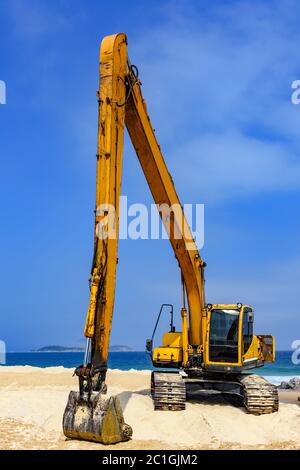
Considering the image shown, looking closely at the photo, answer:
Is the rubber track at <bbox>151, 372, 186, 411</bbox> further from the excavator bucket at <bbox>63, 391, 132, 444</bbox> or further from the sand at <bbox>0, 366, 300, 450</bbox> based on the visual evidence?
the excavator bucket at <bbox>63, 391, 132, 444</bbox>

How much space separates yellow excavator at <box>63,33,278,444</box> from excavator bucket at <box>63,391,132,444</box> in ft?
0.06

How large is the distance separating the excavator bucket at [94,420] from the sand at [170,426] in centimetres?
17

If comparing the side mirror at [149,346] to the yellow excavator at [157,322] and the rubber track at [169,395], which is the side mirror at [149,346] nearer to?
the yellow excavator at [157,322]

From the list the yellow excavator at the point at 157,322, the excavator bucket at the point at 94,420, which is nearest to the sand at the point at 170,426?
the excavator bucket at the point at 94,420

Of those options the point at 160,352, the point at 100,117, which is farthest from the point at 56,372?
the point at 100,117

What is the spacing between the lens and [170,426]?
1218 cm

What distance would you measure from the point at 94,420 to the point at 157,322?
20.0ft

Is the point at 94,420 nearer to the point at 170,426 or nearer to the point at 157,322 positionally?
the point at 170,426

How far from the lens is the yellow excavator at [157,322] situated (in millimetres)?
10367

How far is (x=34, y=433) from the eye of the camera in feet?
38.4

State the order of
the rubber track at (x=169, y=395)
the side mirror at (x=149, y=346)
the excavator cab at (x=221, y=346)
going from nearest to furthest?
the rubber track at (x=169, y=395)
the excavator cab at (x=221, y=346)
the side mirror at (x=149, y=346)

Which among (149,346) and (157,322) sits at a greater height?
(157,322)

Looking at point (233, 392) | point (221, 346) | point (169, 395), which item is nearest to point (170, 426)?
point (169, 395)

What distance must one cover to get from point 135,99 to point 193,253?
480 centimetres
